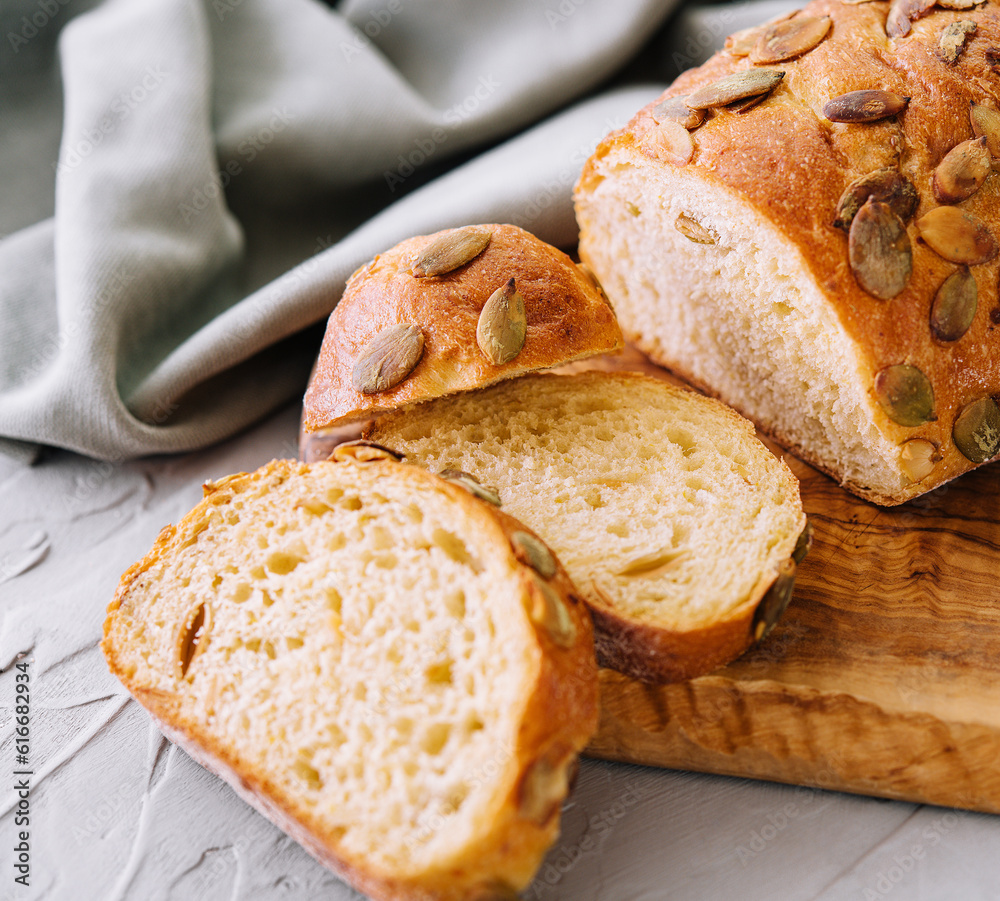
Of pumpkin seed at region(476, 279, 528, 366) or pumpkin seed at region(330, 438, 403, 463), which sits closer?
pumpkin seed at region(330, 438, 403, 463)

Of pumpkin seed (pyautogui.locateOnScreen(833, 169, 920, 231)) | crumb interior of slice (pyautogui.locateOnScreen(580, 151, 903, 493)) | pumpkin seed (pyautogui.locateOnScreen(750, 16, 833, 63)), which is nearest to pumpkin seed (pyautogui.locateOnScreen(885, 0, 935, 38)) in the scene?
pumpkin seed (pyautogui.locateOnScreen(750, 16, 833, 63))

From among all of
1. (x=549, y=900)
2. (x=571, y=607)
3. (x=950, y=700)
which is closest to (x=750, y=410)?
(x=950, y=700)

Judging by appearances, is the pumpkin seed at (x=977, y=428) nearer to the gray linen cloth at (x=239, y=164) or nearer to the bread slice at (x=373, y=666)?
the bread slice at (x=373, y=666)

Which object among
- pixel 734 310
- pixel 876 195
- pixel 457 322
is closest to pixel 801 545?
pixel 734 310

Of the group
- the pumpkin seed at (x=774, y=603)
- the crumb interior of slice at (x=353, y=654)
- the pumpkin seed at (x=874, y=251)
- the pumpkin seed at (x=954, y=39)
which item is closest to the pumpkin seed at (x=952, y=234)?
the pumpkin seed at (x=874, y=251)

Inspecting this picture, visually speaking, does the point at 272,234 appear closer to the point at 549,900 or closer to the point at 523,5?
the point at 523,5

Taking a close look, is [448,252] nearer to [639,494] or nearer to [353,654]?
[639,494]

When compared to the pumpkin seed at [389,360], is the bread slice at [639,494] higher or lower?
lower

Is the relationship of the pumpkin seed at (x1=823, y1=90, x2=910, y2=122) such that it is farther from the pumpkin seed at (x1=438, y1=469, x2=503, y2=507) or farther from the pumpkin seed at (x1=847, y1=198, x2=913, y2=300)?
the pumpkin seed at (x1=438, y1=469, x2=503, y2=507)
